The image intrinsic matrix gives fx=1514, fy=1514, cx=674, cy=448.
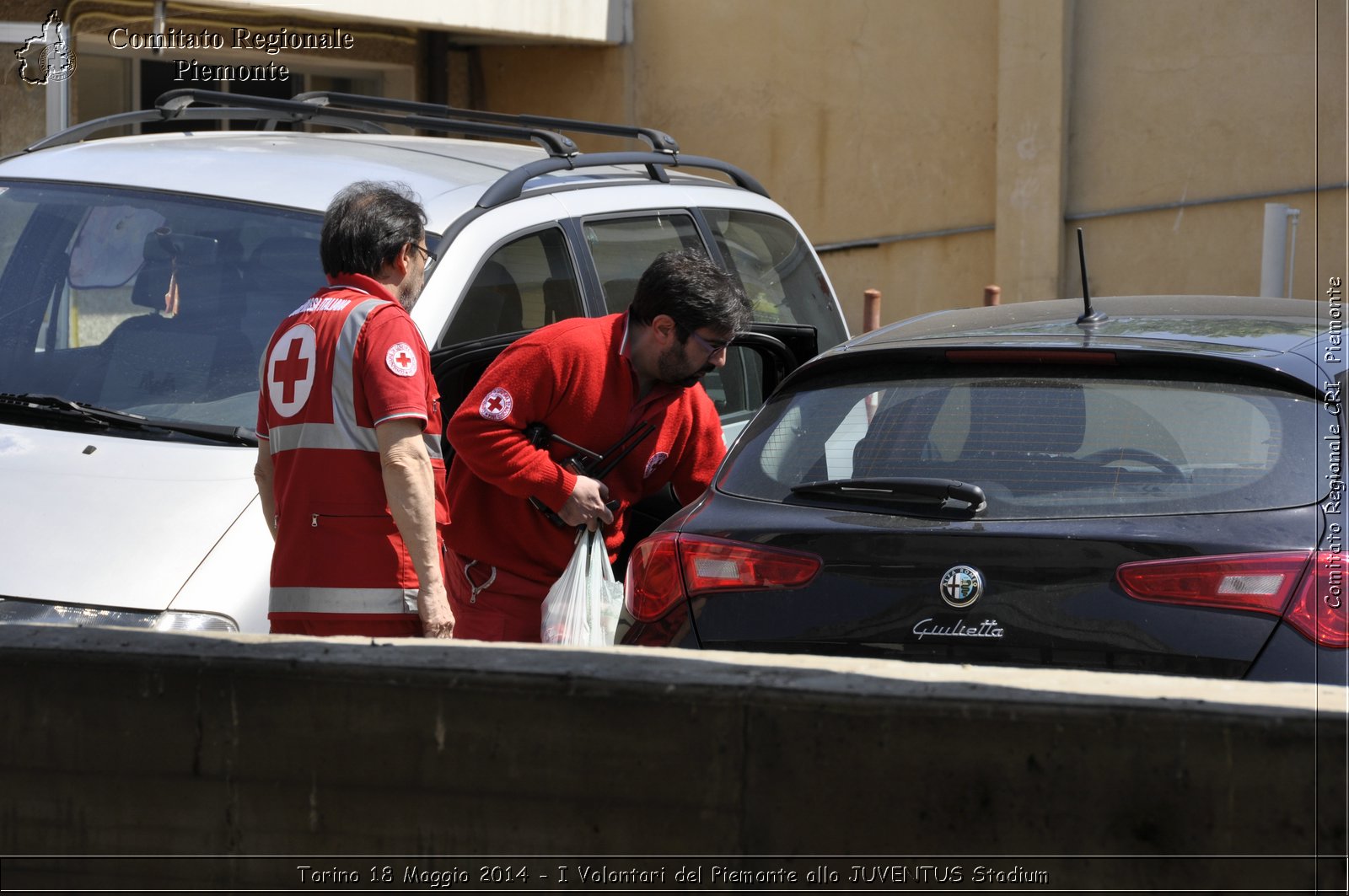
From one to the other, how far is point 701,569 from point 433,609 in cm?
65

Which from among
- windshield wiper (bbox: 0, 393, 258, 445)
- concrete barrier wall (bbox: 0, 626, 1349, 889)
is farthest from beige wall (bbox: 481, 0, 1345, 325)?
concrete barrier wall (bbox: 0, 626, 1349, 889)

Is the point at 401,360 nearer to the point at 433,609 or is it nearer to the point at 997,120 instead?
the point at 433,609

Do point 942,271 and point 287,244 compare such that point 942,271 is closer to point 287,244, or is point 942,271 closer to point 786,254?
point 786,254

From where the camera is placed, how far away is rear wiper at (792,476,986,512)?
11.0 feet

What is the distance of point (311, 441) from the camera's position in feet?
12.1

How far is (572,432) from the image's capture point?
414 cm

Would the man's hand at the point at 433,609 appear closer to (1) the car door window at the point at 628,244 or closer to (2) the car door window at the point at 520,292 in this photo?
(2) the car door window at the point at 520,292

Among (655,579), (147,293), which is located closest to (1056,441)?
(655,579)

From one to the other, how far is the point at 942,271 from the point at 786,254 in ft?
25.9

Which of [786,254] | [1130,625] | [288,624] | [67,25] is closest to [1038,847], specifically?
[1130,625]

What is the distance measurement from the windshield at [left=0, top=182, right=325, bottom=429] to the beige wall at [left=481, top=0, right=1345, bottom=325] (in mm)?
9281

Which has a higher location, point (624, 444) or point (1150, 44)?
point (1150, 44)

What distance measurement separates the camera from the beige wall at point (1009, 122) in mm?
12500

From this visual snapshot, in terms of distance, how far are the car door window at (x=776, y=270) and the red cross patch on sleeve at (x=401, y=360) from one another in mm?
2376
